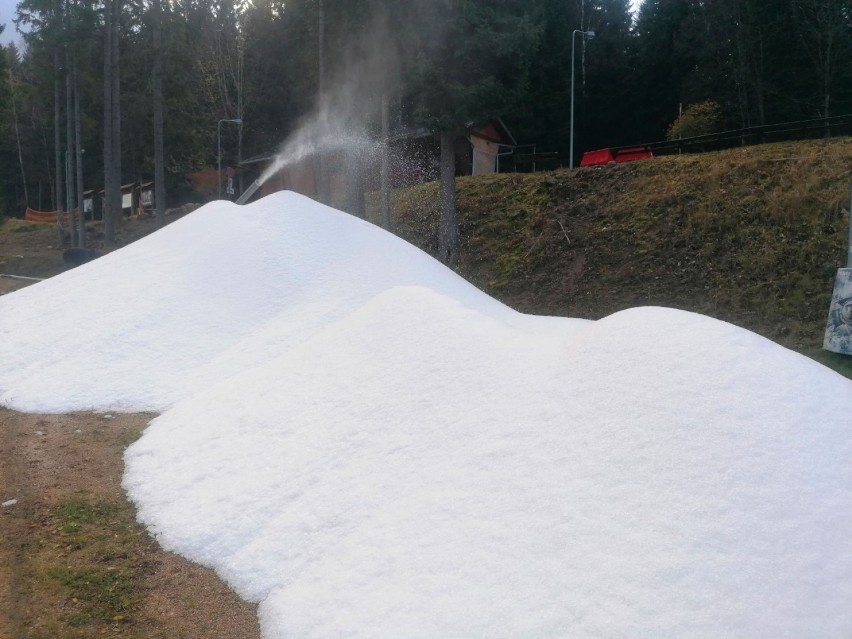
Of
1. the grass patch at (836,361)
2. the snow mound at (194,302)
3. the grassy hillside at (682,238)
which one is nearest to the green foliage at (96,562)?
the snow mound at (194,302)

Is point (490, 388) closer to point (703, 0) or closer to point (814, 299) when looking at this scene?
point (814, 299)

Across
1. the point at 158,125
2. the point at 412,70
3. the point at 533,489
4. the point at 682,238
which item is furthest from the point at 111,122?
the point at 533,489

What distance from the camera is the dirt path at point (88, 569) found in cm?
463

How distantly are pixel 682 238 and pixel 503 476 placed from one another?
558 inches

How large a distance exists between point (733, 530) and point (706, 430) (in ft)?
2.91

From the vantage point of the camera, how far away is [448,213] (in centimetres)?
2083

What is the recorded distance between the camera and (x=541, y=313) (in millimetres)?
17812

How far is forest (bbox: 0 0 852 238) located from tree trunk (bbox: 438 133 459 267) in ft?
4.68

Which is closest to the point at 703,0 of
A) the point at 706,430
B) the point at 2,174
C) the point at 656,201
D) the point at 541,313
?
the point at 656,201

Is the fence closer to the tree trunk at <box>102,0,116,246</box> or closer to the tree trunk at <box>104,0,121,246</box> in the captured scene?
the tree trunk at <box>104,0,121,246</box>

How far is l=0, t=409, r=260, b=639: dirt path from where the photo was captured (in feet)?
15.2

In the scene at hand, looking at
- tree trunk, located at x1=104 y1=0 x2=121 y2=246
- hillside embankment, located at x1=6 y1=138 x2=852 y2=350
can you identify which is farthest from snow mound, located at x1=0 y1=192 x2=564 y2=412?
tree trunk, located at x1=104 y1=0 x2=121 y2=246

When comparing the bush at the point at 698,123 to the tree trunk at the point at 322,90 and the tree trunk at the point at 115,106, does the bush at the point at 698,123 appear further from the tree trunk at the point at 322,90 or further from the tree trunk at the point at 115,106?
the tree trunk at the point at 115,106

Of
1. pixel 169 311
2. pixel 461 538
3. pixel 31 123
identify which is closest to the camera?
pixel 461 538
